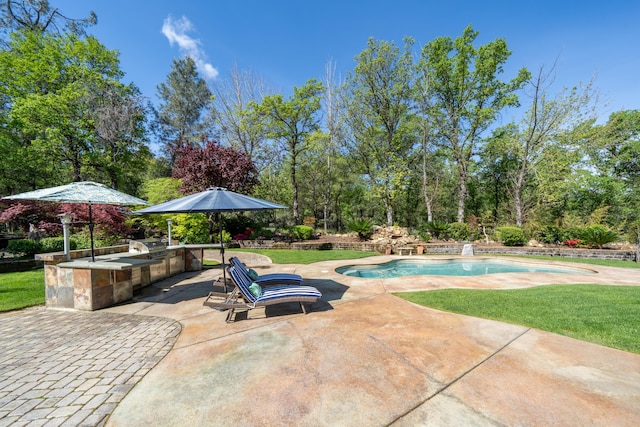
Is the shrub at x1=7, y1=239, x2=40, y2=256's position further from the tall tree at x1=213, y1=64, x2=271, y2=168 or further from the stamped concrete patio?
the tall tree at x1=213, y1=64, x2=271, y2=168

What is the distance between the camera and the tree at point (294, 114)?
1716 cm

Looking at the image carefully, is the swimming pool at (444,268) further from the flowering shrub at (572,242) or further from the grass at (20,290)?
the grass at (20,290)

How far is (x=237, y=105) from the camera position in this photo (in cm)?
2109

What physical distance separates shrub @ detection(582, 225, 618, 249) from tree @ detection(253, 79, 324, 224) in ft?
53.2

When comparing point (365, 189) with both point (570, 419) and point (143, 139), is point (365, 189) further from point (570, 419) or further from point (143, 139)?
point (570, 419)

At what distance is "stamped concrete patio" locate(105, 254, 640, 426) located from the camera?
2086 millimetres

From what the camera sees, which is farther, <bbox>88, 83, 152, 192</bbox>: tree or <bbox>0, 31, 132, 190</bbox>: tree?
<bbox>88, 83, 152, 192</bbox>: tree

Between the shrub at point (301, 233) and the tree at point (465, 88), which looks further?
the tree at point (465, 88)

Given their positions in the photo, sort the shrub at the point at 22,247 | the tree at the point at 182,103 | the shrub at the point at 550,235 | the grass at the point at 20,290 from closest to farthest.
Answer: the grass at the point at 20,290
the shrub at the point at 22,247
the shrub at the point at 550,235
the tree at the point at 182,103

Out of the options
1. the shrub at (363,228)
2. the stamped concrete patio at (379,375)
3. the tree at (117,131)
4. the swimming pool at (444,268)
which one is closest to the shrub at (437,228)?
the shrub at (363,228)

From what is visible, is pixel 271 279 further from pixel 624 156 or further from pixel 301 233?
pixel 624 156

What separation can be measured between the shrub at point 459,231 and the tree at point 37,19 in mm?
30165

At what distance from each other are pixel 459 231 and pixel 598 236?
5906 millimetres

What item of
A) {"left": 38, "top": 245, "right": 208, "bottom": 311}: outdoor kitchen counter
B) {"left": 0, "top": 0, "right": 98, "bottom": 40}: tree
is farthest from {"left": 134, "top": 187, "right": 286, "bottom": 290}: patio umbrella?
{"left": 0, "top": 0, "right": 98, "bottom": 40}: tree
